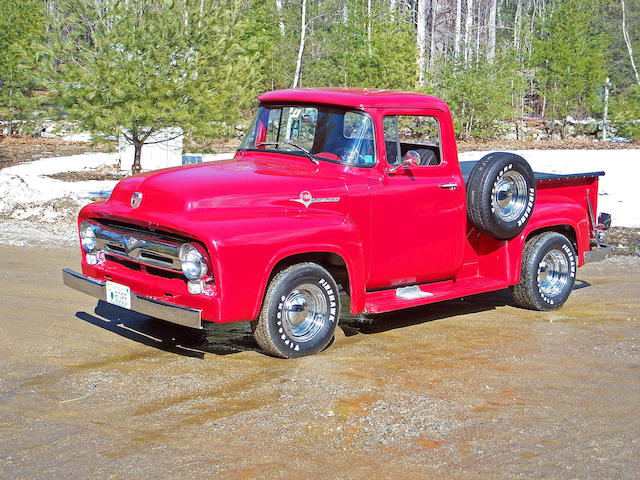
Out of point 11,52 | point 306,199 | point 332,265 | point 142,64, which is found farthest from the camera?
point 11,52

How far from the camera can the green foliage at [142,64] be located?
12898 mm

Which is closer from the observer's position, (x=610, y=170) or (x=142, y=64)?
(x=142, y=64)

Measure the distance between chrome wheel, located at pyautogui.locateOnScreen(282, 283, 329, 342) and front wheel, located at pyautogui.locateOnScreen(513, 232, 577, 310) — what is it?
2512 mm

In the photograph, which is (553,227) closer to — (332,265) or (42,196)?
(332,265)

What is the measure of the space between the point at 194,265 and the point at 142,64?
816 cm

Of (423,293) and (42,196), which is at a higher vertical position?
(42,196)

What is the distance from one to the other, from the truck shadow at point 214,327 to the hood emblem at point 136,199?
1.19 metres

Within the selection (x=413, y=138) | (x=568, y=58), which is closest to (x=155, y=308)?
(x=413, y=138)

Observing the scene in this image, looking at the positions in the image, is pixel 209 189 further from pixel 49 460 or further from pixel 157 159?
pixel 157 159

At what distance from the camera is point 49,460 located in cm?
431

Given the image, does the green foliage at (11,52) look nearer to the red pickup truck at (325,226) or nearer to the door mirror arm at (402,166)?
the red pickup truck at (325,226)

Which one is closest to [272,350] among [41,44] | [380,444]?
[380,444]

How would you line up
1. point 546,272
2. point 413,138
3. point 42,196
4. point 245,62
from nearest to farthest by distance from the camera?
point 413,138
point 546,272
point 42,196
point 245,62

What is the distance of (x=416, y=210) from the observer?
6.93 metres
